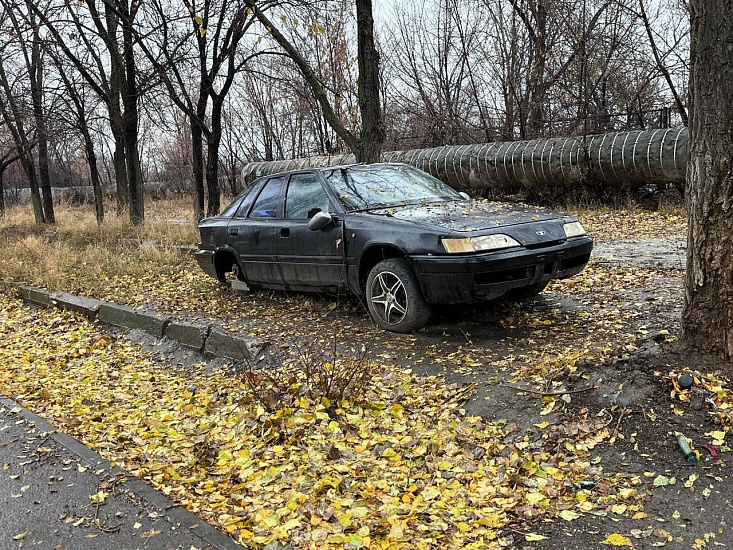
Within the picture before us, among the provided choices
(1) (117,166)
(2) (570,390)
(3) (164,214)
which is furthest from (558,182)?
(3) (164,214)

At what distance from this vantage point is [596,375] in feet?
13.6

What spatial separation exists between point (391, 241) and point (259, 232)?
2.26 m

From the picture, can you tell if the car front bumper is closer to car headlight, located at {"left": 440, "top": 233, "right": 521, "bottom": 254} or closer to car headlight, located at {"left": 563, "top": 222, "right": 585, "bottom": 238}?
car headlight, located at {"left": 440, "top": 233, "right": 521, "bottom": 254}

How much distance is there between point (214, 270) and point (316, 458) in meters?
5.04

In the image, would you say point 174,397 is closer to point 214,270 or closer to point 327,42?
point 214,270

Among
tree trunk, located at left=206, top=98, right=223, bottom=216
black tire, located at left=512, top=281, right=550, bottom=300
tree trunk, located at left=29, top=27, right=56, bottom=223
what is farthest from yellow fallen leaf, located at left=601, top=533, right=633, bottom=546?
tree trunk, located at left=29, top=27, right=56, bottom=223

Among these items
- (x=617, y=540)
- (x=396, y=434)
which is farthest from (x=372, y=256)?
(x=617, y=540)

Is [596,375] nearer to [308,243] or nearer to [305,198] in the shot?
[308,243]

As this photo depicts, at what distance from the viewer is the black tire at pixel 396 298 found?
18.8 ft

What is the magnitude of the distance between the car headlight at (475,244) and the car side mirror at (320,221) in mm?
1447

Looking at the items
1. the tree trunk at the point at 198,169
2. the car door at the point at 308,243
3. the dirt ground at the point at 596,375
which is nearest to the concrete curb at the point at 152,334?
the dirt ground at the point at 596,375

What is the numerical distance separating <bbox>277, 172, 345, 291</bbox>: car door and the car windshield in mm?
213

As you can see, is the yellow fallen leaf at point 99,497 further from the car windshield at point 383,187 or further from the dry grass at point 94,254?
the dry grass at point 94,254

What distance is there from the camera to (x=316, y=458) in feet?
12.9
